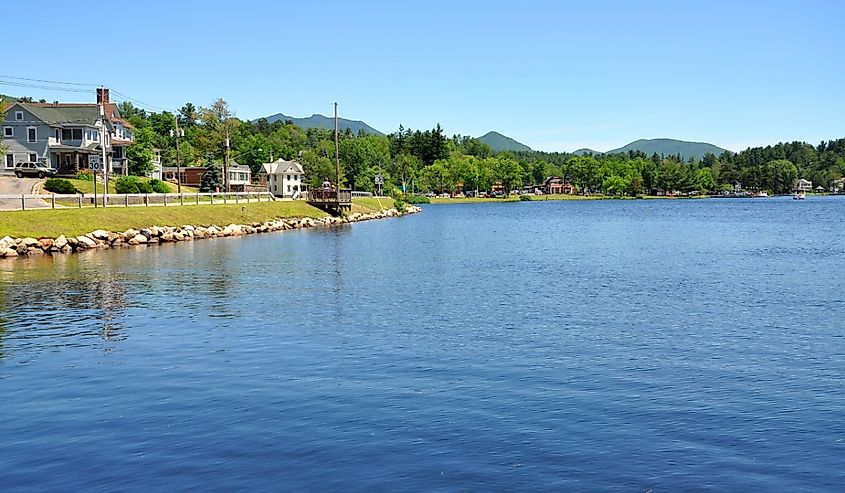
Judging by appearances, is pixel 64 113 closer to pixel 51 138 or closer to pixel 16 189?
pixel 51 138

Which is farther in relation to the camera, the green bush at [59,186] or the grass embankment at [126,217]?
the green bush at [59,186]

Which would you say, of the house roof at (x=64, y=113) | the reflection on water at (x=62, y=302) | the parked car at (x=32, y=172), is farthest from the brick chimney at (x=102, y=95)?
the reflection on water at (x=62, y=302)

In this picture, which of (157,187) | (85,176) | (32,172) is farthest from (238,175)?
(32,172)

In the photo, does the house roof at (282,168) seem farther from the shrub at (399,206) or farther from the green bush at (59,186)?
the green bush at (59,186)

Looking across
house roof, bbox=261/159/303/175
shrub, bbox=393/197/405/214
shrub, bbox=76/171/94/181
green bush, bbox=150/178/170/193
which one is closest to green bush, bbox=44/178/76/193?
shrub, bbox=76/171/94/181

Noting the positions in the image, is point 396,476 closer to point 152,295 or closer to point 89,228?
point 152,295

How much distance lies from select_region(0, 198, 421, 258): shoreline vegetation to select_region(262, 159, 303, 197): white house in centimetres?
5707

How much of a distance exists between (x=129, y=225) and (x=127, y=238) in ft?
14.1

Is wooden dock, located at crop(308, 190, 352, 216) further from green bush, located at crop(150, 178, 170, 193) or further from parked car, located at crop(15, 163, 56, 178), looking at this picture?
parked car, located at crop(15, 163, 56, 178)

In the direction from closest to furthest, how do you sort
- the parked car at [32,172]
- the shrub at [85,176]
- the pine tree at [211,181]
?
1. the parked car at [32,172]
2. the shrub at [85,176]
3. the pine tree at [211,181]

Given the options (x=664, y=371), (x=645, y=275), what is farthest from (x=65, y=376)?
(x=645, y=275)

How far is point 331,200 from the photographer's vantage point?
11281 centimetres

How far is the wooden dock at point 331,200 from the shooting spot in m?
112

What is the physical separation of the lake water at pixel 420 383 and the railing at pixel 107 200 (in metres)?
25.9
